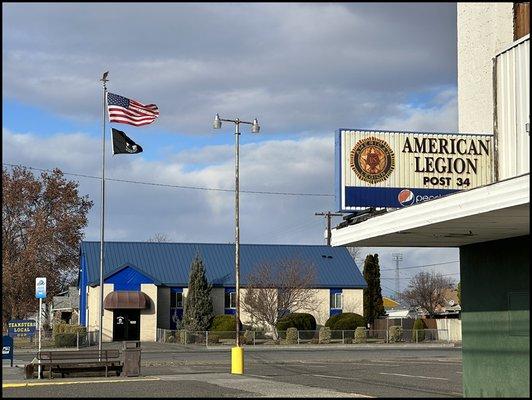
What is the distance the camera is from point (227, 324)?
61344mm

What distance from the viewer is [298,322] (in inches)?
2484

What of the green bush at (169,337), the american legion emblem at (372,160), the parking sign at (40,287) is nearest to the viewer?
the american legion emblem at (372,160)

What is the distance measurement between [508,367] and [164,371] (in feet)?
49.5

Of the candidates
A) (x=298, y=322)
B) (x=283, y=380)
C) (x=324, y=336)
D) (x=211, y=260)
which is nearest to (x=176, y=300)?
(x=211, y=260)

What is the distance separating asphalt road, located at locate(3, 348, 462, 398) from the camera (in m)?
21.4

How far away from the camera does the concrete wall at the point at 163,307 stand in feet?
224

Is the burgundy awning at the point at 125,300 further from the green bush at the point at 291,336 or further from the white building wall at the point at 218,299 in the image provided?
the green bush at the point at 291,336

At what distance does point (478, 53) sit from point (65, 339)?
38.6 metres

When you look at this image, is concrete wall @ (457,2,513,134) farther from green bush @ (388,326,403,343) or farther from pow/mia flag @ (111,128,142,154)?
green bush @ (388,326,403,343)

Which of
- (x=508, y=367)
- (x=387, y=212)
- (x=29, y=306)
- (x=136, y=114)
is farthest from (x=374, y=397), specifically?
(x=29, y=306)

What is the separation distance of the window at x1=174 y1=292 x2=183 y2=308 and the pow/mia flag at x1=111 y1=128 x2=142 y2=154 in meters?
33.3

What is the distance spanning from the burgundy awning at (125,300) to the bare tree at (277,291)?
7072mm

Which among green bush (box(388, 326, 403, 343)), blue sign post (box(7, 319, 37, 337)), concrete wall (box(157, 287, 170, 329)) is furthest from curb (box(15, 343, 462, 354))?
concrete wall (box(157, 287, 170, 329))

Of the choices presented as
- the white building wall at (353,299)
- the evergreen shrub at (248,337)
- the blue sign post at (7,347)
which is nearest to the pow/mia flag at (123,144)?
the blue sign post at (7,347)
